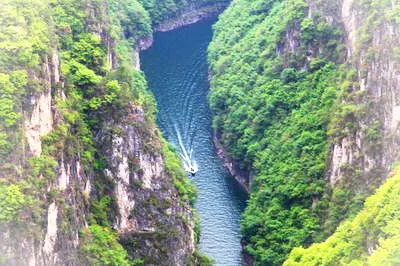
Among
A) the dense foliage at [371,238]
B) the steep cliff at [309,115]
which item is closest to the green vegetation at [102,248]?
the dense foliage at [371,238]

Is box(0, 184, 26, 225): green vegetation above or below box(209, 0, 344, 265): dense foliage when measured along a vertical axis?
below

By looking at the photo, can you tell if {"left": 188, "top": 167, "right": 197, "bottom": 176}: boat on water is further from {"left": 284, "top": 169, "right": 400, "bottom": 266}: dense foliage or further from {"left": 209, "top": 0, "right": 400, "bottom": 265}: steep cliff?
{"left": 284, "top": 169, "right": 400, "bottom": 266}: dense foliage

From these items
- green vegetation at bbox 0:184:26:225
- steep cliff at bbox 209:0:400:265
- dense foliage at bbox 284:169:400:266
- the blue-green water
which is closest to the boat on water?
the blue-green water

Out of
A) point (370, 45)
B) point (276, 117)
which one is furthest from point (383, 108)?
point (276, 117)

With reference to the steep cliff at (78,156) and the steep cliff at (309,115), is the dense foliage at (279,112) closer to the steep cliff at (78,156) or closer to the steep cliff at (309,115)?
the steep cliff at (309,115)

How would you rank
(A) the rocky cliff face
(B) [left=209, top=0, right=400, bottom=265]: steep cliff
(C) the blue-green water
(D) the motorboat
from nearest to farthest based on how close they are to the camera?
1. (A) the rocky cliff face
2. (B) [left=209, top=0, right=400, bottom=265]: steep cliff
3. (C) the blue-green water
4. (D) the motorboat

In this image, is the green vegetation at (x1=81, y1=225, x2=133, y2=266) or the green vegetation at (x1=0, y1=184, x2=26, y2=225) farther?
the green vegetation at (x1=81, y1=225, x2=133, y2=266)

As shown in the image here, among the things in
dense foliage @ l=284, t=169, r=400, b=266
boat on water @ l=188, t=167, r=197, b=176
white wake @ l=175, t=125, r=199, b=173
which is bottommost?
dense foliage @ l=284, t=169, r=400, b=266
